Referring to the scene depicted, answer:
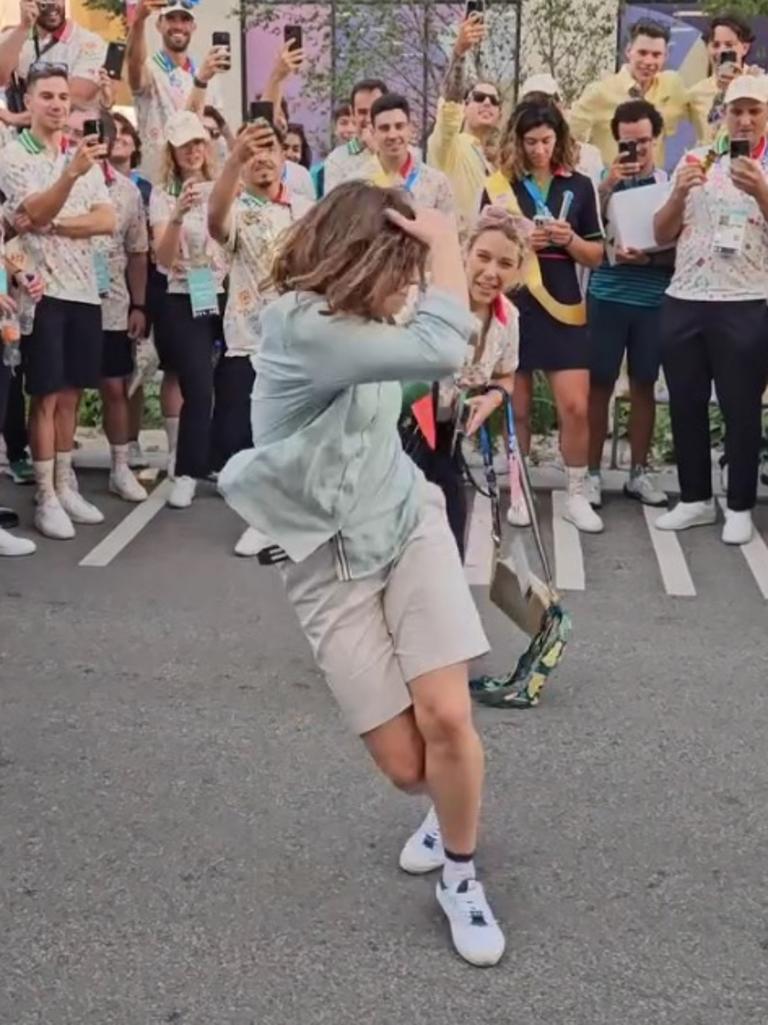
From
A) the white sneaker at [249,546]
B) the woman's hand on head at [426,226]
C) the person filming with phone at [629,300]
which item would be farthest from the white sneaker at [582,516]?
the woman's hand on head at [426,226]

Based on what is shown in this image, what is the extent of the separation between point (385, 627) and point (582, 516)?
3946mm

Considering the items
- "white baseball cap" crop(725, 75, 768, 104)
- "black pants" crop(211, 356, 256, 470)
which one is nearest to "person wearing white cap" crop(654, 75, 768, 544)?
"white baseball cap" crop(725, 75, 768, 104)

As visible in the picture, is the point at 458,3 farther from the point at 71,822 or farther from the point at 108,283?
the point at 71,822

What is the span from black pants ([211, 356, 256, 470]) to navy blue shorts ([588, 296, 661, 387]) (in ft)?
5.87

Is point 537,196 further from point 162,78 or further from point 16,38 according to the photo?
point 16,38

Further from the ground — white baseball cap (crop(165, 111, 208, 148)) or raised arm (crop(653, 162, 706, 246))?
white baseball cap (crop(165, 111, 208, 148))

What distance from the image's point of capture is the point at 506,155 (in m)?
6.66

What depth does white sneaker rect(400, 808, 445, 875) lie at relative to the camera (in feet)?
11.3

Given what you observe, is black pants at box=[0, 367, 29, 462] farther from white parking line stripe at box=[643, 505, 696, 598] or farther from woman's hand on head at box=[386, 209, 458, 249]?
woman's hand on head at box=[386, 209, 458, 249]

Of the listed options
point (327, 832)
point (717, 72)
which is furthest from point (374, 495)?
point (717, 72)

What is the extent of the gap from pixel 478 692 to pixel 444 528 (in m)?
1.56

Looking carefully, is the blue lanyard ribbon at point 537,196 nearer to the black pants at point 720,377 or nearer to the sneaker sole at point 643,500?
the black pants at point 720,377

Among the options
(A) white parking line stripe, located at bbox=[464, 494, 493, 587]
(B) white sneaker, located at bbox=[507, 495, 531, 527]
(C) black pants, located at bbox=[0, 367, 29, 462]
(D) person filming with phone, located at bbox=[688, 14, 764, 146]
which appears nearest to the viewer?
(A) white parking line stripe, located at bbox=[464, 494, 493, 587]

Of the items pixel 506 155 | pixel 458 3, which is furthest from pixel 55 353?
pixel 458 3
